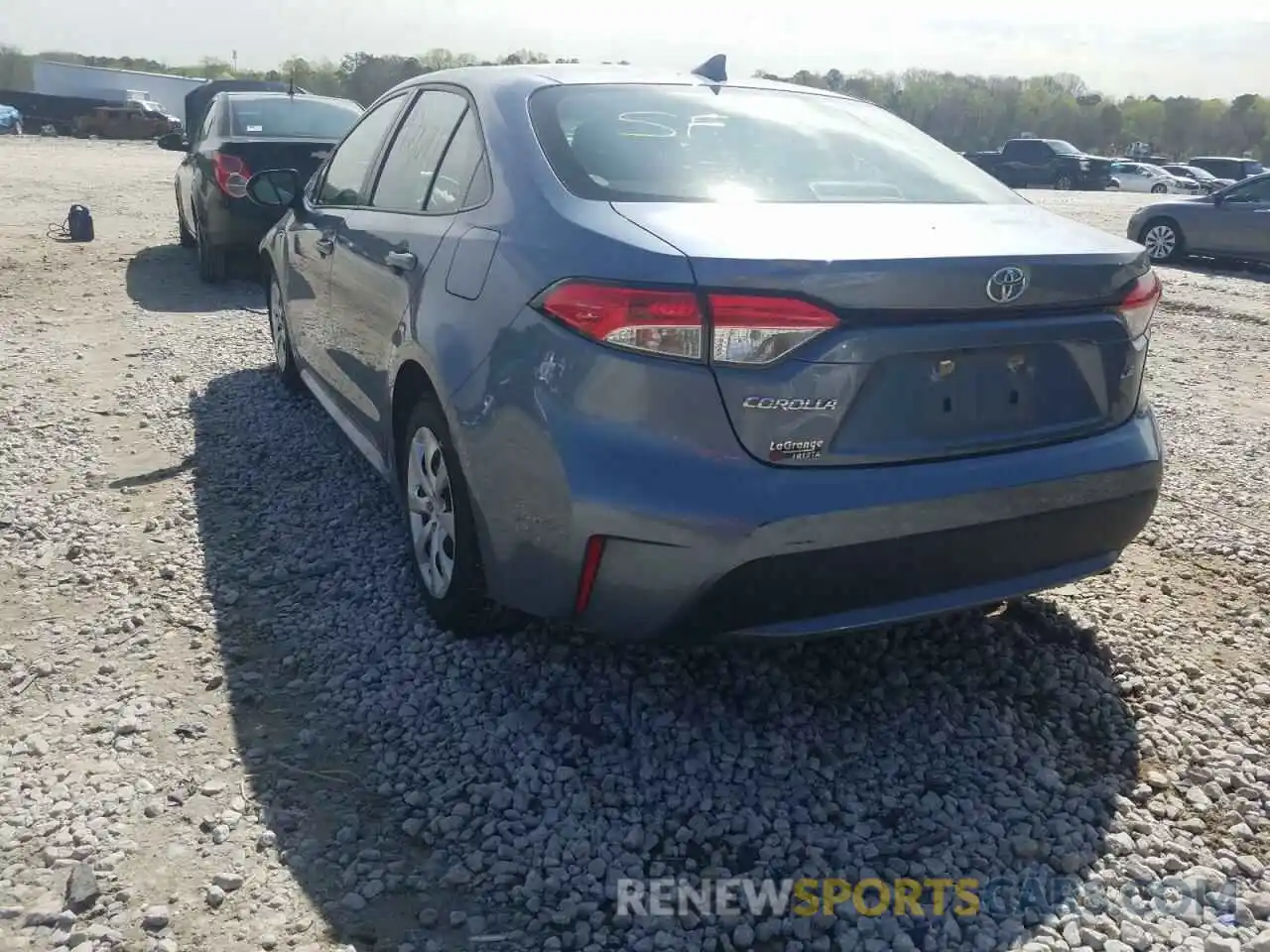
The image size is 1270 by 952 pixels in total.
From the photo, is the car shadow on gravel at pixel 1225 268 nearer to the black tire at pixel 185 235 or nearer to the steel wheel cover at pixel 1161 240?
the steel wheel cover at pixel 1161 240

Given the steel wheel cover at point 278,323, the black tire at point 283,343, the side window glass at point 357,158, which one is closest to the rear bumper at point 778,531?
the side window glass at point 357,158

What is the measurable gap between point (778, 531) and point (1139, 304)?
1.22 meters

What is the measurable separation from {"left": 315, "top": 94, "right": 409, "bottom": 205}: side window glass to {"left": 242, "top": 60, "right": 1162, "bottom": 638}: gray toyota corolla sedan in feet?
3.59

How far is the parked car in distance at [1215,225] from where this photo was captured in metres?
13.8

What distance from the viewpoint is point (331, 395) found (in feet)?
15.4

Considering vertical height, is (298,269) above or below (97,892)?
above

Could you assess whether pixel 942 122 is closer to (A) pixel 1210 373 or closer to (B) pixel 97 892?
(A) pixel 1210 373

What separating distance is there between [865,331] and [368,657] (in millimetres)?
1819

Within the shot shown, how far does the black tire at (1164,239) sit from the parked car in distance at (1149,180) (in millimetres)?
27344

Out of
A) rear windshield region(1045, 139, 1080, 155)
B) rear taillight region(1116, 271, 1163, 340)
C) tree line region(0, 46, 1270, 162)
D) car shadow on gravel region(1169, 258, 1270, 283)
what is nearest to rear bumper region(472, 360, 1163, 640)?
rear taillight region(1116, 271, 1163, 340)

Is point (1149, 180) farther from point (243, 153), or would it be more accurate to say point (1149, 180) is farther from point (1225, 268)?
point (243, 153)

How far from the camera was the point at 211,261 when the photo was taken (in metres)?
9.55

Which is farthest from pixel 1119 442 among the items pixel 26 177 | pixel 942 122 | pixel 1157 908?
pixel 942 122

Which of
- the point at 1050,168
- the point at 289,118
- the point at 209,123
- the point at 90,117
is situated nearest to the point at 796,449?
the point at 289,118
